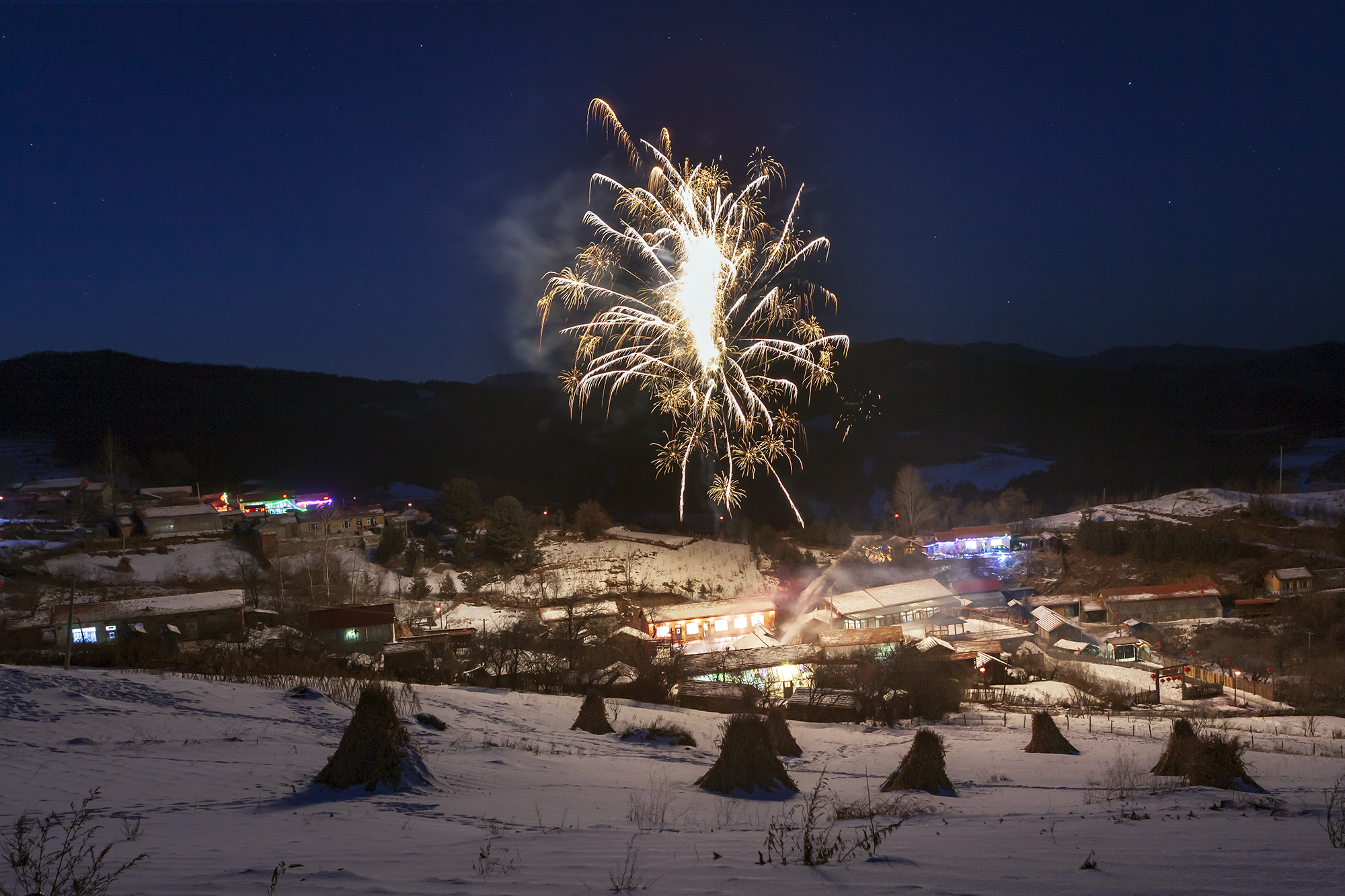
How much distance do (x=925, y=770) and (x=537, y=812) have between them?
168 inches

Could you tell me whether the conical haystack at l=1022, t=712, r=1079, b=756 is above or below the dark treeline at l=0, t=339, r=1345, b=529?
below

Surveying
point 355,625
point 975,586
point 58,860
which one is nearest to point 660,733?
point 58,860

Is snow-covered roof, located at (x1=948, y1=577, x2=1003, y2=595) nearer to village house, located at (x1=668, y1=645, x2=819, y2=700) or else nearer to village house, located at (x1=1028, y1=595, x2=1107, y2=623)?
village house, located at (x1=1028, y1=595, x2=1107, y2=623)

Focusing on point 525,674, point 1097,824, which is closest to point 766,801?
point 1097,824

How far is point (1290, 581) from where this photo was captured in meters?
37.2

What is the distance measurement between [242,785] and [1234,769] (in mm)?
9426

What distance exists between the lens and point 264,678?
40.3 feet

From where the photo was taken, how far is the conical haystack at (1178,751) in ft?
26.7

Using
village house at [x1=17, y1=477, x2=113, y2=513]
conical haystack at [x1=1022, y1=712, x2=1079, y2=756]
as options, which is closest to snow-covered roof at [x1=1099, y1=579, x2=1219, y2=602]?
conical haystack at [x1=1022, y1=712, x2=1079, y2=756]

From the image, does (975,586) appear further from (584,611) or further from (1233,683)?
(584,611)

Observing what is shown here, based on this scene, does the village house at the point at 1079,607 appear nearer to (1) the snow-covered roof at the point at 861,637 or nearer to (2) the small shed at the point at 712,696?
(1) the snow-covered roof at the point at 861,637

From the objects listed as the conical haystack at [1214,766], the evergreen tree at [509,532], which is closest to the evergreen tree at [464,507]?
the evergreen tree at [509,532]

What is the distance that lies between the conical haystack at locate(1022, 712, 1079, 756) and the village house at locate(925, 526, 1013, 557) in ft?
126

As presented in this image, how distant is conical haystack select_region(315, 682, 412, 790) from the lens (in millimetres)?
6262
